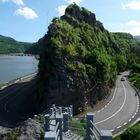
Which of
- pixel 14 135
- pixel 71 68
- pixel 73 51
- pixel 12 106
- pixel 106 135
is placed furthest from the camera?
pixel 12 106

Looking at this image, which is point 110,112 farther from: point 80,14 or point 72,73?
point 80,14

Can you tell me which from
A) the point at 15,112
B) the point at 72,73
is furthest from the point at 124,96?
the point at 15,112

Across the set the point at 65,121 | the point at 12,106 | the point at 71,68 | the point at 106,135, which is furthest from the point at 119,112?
the point at 106,135

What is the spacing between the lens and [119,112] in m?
60.9

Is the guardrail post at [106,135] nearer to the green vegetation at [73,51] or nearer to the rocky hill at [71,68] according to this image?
the rocky hill at [71,68]

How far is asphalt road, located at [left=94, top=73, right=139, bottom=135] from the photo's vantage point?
172ft

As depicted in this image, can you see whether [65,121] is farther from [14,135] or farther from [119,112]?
[119,112]

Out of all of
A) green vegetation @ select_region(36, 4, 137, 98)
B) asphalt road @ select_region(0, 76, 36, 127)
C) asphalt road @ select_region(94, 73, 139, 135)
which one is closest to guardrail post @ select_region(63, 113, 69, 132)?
asphalt road @ select_region(94, 73, 139, 135)

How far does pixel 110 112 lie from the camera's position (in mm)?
60719

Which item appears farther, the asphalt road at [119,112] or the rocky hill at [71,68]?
the rocky hill at [71,68]

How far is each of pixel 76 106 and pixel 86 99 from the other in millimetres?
3169

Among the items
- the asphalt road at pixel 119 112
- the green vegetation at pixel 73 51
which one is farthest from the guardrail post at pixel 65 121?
the green vegetation at pixel 73 51

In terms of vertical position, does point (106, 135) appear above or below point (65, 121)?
above

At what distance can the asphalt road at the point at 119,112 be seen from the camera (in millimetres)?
52312
